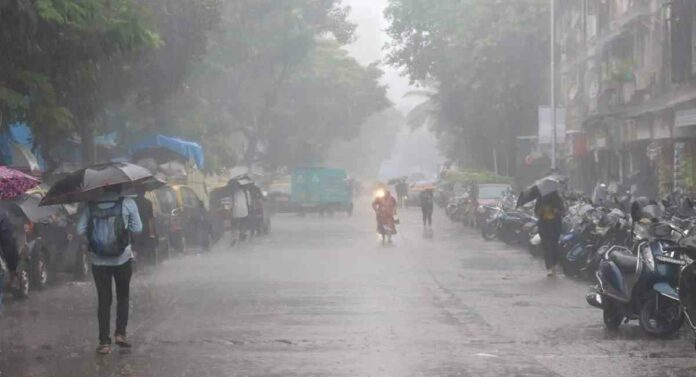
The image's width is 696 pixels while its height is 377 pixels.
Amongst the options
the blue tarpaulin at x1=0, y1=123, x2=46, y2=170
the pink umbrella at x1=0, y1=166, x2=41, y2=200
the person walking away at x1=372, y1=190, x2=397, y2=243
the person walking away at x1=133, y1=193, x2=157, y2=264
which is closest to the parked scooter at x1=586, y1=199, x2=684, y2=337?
the pink umbrella at x1=0, y1=166, x2=41, y2=200

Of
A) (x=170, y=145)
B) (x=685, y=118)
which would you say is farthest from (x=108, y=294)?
(x=170, y=145)

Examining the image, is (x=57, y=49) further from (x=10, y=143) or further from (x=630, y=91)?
(x=630, y=91)

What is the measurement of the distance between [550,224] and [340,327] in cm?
885

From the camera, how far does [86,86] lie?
19.8 m

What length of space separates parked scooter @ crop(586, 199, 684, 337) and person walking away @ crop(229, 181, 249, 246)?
20786 mm

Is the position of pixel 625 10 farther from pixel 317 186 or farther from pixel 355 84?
pixel 355 84

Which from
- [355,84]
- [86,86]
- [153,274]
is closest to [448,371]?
[86,86]

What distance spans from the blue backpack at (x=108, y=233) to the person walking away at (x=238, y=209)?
21.4 metres

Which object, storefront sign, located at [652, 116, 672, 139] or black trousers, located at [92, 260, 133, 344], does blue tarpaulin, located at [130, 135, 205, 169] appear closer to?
storefront sign, located at [652, 116, 672, 139]

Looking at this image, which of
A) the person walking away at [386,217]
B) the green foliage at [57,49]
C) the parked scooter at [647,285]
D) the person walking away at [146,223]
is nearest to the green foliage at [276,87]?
the person walking away at [386,217]

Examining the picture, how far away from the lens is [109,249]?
480 inches

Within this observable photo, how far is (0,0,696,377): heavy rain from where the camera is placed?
40.3ft

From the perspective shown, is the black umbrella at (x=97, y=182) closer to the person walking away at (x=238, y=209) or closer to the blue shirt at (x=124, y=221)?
the blue shirt at (x=124, y=221)

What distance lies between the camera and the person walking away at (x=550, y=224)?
2180cm
